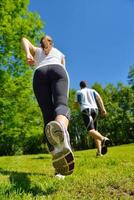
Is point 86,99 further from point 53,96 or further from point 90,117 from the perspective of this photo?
point 53,96

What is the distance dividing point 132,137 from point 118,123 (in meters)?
3.55

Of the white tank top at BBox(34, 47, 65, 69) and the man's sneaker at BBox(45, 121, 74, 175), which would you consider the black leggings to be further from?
the man's sneaker at BBox(45, 121, 74, 175)

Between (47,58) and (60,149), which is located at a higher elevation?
(47,58)

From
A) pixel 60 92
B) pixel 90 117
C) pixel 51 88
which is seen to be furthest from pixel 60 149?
pixel 90 117

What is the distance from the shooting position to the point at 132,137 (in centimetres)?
7394

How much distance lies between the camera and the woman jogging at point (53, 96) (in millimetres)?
4492

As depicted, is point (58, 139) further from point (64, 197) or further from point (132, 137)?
point (132, 137)

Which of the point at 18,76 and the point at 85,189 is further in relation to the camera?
the point at 18,76

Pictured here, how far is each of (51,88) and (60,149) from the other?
1.24 metres

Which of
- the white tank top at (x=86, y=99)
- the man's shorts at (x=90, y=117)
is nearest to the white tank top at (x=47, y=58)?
the man's shorts at (x=90, y=117)

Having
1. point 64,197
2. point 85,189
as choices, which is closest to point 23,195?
point 64,197

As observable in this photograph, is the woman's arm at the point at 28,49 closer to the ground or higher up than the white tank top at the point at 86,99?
closer to the ground

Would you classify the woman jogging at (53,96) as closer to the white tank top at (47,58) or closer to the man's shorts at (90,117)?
the white tank top at (47,58)

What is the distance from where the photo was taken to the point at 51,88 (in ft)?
18.1
